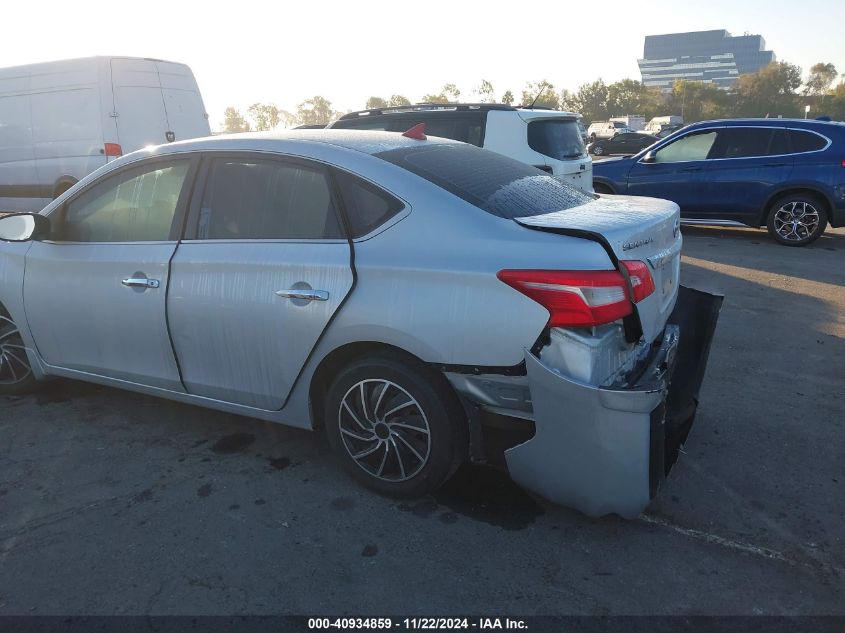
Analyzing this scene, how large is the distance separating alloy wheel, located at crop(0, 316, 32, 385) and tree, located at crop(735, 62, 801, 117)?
334 ft

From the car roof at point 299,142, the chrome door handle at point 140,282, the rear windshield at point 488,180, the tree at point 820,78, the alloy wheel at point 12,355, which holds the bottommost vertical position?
the alloy wheel at point 12,355

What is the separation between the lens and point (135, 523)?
9.24 feet

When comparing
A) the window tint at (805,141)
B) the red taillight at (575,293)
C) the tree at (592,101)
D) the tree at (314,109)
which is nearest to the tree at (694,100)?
the tree at (592,101)

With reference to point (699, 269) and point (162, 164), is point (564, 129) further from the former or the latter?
point (162, 164)

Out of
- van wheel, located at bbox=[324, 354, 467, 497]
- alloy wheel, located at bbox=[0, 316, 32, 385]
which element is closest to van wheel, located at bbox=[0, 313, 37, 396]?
alloy wheel, located at bbox=[0, 316, 32, 385]

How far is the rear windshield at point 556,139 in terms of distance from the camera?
7.35 meters

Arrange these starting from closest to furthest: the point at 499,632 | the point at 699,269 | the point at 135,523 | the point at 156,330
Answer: the point at 499,632 < the point at 135,523 < the point at 156,330 < the point at 699,269

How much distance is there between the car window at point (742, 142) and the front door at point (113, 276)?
823cm

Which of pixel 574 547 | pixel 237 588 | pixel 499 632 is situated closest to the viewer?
pixel 499 632

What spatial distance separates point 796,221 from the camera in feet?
28.9

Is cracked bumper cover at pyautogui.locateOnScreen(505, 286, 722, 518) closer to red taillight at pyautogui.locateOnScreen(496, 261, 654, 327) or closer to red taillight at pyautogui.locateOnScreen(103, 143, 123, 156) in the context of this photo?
red taillight at pyautogui.locateOnScreen(496, 261, 654, 327)

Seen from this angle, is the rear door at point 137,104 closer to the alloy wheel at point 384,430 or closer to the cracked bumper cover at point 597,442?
the alloy wheel at point 384,430

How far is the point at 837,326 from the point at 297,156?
483cm

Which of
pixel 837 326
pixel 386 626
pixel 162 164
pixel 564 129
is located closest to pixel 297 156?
pixel 162 164
